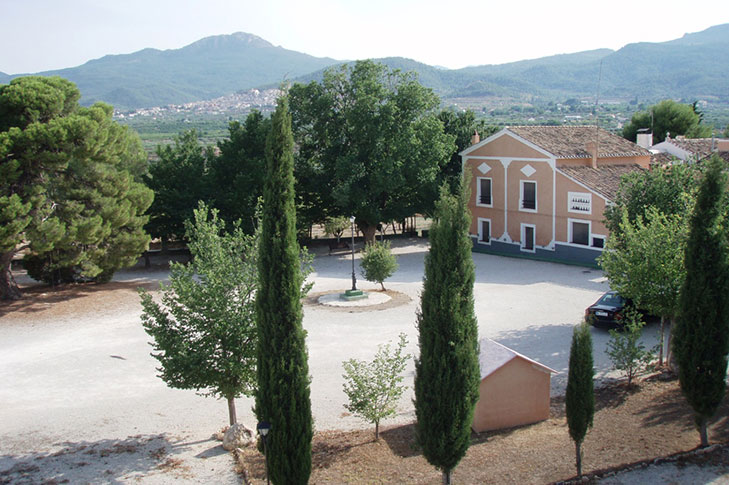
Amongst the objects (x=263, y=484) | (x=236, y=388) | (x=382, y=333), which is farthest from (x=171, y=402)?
(x=382, y=333)

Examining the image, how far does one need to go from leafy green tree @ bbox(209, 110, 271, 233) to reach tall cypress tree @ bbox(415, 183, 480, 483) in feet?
76.3

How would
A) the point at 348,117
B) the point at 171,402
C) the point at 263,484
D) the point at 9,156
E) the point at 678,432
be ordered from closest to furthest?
the point at 263,484 < the point at 678,432 < the point at 171,402 < the point at 9,156 < the point at 348,117

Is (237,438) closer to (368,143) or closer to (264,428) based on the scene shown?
(264,428)

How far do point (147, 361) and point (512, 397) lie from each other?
35.3ft

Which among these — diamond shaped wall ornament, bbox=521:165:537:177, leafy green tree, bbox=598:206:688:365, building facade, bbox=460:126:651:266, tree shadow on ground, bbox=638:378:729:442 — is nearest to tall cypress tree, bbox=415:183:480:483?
tree shadow on ground, bbox=638:378:729:442

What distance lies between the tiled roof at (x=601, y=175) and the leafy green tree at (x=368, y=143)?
6924 millimetres

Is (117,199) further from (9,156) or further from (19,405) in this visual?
(19,405)

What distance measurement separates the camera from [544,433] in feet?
41.4

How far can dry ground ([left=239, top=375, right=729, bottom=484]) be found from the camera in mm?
10805

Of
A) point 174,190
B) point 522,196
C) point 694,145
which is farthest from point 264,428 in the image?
point 694,145

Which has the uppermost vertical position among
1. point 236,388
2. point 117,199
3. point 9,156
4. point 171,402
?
point 9,156

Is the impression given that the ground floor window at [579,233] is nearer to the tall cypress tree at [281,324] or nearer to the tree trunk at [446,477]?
the tree trunk at [446,477]

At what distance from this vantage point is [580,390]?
10.7 meters

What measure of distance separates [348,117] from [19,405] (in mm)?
23032
